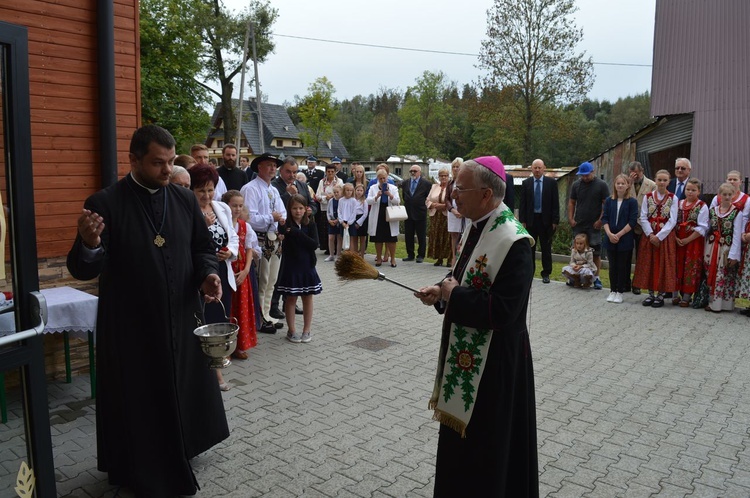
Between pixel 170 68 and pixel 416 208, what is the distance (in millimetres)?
21931

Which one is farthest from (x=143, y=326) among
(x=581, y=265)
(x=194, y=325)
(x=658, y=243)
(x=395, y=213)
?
(x=395, y=213)

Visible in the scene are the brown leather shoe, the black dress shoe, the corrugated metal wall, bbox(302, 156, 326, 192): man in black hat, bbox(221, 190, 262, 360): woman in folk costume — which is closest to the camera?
bbox(221, 190, 262, 360): woman in folk costume

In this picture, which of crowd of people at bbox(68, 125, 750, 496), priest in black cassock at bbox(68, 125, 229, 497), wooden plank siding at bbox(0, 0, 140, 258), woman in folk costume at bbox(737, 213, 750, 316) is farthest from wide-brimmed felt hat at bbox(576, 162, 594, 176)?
priest in black cassock at bbox(68, 125, 229, 497)

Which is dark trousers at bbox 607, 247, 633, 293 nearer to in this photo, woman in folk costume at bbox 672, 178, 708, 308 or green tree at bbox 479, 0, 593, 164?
woman in folk costume at bbox 672, 178, 708, 308

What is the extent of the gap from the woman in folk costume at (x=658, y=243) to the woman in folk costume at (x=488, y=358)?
7.37 metres

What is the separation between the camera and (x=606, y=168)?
1780cm

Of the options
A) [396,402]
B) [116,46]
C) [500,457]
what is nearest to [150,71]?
[116,46]

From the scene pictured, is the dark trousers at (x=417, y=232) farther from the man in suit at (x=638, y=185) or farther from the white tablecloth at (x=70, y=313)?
the white tablecloth at (x=70, y=313)

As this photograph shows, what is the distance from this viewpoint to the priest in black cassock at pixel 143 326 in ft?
11.9

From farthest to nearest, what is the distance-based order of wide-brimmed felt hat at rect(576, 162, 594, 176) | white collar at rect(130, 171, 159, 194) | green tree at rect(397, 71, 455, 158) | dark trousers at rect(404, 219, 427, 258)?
1. green tree at rect(397, 71, 455, 158)
2. dark trousers at rect(404, 219, 427, 258)
3. wide-brimmed felt hat at rect(576, 162, 594, 176)
4. white collar at rect(130, 171, 159, 194)

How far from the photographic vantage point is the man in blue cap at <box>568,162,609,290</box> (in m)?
10.9

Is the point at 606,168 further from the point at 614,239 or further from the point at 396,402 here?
the point at 396,402

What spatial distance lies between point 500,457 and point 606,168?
53.5ft

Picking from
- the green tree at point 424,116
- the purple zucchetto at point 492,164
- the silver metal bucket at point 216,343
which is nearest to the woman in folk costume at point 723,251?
the purple zucchetto at point 492,164
